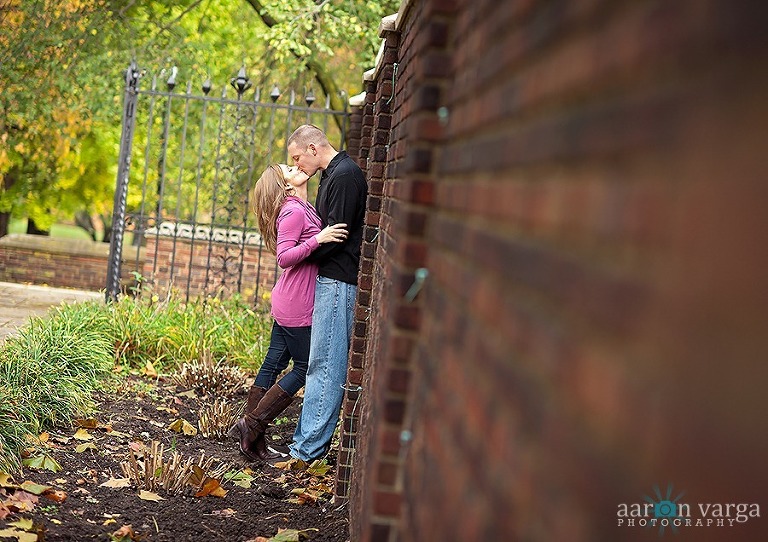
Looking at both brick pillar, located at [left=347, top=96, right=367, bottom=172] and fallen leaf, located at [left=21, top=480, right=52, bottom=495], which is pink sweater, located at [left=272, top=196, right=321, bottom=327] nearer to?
fallen leaf, located at [left=21, top=480, right=52, bottom=495]

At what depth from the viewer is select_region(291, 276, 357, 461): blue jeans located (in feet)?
18.9

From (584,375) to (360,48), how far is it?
1538 centimetres

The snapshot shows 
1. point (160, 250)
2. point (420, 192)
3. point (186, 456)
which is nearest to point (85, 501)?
point (186, 456)

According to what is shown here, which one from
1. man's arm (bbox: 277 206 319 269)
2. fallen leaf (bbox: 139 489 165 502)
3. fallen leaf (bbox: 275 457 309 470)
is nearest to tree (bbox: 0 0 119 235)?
man's arm (bbox: 277 206 319 269)

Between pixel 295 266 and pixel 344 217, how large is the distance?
1.52ft

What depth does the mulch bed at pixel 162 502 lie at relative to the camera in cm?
445

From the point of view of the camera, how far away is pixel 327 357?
5770 millimetres

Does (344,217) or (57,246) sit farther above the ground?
(344,217)

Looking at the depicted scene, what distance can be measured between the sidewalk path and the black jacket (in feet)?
14.3

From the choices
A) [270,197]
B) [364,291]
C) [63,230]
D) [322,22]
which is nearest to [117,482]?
[364,291]

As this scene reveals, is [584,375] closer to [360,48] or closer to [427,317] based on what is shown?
[427,317]

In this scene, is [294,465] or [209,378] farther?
[209,378]

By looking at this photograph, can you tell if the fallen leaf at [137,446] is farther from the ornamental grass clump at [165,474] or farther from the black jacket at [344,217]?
the black jacket at [344,217]

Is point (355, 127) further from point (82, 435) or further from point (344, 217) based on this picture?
point (82, 435)
